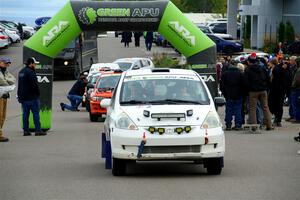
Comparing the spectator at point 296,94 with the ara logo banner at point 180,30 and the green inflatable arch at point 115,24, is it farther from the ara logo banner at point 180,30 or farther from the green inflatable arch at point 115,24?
the ara logo banner at point 180,30

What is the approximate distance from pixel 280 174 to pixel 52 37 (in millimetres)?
9313

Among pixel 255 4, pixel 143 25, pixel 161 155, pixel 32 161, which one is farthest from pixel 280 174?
pixel 255 4

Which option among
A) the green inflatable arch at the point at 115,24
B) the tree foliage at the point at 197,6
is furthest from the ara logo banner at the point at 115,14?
the tree foliage at the point at 197,6

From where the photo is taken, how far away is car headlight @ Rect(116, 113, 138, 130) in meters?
13.6

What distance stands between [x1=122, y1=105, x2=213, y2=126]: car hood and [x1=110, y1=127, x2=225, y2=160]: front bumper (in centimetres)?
15

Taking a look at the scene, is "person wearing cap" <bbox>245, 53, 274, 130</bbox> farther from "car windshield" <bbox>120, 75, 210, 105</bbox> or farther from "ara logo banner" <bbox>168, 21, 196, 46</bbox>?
"car windshield" <bbox>120, 75, 210, 105</bbox>

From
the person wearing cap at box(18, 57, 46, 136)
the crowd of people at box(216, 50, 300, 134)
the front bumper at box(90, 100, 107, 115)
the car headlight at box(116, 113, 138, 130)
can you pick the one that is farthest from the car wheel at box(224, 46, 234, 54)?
the car headlight at box(116, 113, 138, 130)

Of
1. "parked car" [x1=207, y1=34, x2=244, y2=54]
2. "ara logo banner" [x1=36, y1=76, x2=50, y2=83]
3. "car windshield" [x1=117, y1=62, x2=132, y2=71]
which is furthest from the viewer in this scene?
"parked car" [x1=207, y1=34, x2=244, y2=54]

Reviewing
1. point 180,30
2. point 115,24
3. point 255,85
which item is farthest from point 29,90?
point 255,85

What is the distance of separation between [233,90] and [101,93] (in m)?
6.09

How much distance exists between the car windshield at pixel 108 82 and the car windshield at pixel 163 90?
1272 centimetres

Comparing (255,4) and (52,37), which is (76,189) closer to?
(52,37)

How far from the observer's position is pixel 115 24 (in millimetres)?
22359

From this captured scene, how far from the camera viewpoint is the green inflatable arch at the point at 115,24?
21953 millimetres
